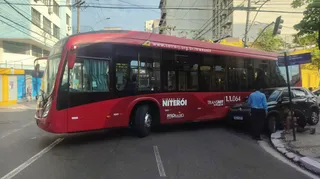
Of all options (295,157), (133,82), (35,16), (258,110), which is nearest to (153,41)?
(133,82)

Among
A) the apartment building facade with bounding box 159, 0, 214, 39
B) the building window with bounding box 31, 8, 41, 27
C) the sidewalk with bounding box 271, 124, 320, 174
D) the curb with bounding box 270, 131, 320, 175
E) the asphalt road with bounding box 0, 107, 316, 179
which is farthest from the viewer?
the apartment building facade with bounding box 159, 0, 214, 39

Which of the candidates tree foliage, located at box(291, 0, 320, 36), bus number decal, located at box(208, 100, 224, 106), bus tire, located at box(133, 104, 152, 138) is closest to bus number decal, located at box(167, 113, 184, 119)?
bus tire, located at box(133, 104, 152, 138)

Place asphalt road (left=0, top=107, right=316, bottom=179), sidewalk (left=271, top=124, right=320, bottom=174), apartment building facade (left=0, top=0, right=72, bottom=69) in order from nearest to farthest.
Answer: asphalt road (left=0, top=107, right=316, bottom=179)
sidewalk (left=271, top=124, right=320, bottom=174)
apartment building facade (left=0, top=0, right=72, bottom=69)

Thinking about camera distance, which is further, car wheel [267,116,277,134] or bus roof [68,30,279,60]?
car wheel [267,116,277,134]

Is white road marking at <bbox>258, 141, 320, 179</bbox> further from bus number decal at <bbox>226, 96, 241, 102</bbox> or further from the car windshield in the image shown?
bus number decal at <bbox>226, 96, 241, 102</bbox>

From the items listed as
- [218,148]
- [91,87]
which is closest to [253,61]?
[218,148]

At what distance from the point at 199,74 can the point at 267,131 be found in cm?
336

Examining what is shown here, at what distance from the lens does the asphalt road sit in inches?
231

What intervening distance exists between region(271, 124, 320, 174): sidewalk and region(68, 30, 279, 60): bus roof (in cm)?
405

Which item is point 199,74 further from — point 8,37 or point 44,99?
point 8,37

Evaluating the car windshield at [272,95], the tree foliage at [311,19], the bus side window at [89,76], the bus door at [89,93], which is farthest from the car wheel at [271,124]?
the bus side window at [89,76]

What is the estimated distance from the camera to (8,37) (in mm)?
A: 32094

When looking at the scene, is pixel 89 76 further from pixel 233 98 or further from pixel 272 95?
pixel 272 95

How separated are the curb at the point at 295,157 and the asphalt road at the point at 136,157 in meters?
0.39
